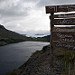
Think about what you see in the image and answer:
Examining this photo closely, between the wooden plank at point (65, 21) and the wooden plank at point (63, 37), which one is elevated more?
the wooden plank at point (65, 21)

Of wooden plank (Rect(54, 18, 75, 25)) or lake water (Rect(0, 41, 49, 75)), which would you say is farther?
lake water (Rect(0, 41, 49, 75))

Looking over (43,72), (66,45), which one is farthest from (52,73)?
(66,45)

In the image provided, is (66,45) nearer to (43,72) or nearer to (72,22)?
(72,22)

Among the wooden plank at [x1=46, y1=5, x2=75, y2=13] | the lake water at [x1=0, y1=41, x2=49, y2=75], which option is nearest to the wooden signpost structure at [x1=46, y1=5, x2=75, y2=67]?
the wooden plank at [x1=46, y1=5, x2=75, y2=13]

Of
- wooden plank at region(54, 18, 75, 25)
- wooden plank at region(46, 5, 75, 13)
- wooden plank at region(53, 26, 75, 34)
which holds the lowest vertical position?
wooden plank at region(53, 26, 75, 34)

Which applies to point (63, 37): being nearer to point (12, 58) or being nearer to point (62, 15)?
point (62, 15)

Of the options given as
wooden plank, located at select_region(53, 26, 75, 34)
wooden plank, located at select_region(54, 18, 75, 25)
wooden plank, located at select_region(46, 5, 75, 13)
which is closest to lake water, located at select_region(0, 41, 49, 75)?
wooden plank, located at select_region(53, 26, 75, 34)

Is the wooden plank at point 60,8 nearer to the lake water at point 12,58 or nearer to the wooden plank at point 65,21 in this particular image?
the wooden plank at point 65,21

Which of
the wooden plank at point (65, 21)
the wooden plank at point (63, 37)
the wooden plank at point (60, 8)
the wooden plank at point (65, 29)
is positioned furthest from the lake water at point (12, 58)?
the wooden plank at point (60, 8)

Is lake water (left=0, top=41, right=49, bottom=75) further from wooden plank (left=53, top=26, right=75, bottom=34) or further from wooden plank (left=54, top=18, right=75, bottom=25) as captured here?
wooden plank (left=54, top=18, right=75, bottom=25)

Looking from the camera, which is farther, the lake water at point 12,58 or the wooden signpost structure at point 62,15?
the lake water at point 12,58

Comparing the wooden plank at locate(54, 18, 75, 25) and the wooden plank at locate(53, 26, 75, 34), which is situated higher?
the wooden plank at locate(54, 18, 75, 25)

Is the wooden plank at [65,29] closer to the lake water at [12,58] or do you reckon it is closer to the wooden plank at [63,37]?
the wooden plank at [63,37]

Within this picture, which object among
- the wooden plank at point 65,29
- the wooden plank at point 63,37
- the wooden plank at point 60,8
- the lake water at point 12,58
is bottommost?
the lake water at point 12,58
